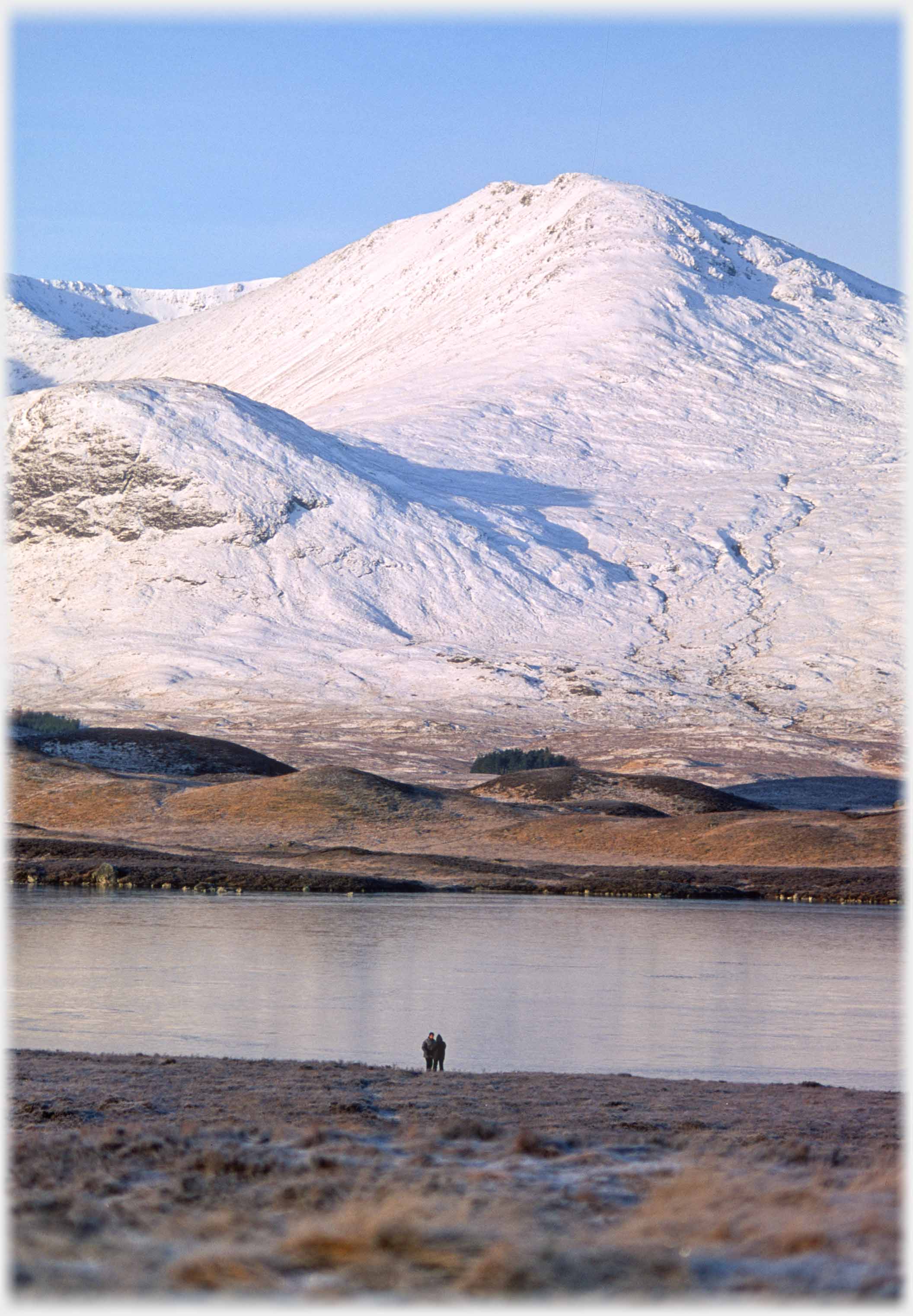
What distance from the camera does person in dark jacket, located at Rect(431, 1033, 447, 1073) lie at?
787 inches

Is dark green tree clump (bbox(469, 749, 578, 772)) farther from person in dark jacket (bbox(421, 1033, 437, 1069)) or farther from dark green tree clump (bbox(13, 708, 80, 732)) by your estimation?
person in dark jacket (bbox(421, 1033, 437, 1069))

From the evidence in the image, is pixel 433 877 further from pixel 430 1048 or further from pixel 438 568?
pixel 438 568

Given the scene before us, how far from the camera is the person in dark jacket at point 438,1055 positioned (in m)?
20.0

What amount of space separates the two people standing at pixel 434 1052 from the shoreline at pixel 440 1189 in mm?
1624

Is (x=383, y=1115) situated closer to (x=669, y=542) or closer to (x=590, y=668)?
(x=590, y=668)

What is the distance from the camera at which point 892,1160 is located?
489 inches

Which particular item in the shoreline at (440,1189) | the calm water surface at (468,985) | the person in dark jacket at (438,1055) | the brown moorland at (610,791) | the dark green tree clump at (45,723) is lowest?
the calm water surface at (468,985)

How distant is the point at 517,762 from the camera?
10388 cm

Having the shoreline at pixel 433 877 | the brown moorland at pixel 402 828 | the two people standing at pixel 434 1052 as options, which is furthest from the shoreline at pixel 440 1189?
the brown moorland at pixel 402 828

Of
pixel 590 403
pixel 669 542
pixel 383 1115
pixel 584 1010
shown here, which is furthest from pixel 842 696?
pixel 383 1115

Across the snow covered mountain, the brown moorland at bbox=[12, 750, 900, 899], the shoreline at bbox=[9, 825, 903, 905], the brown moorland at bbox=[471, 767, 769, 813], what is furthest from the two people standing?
the snow covered mountain

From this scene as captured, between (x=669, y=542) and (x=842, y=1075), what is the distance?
15128cm

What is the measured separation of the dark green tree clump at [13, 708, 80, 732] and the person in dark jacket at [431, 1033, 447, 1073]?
78713 mm

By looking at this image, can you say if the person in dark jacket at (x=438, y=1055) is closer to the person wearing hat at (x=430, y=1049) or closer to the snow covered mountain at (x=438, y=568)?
the person wearing hat at (x=430, y=1049)
